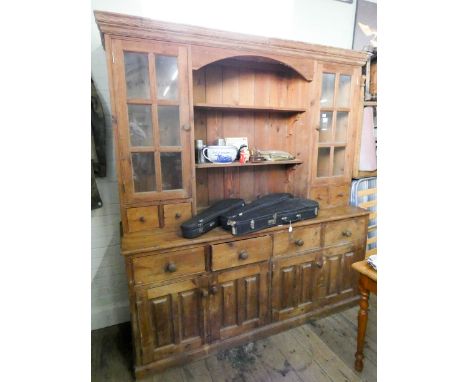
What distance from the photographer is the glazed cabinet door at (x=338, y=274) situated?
6.09 ft

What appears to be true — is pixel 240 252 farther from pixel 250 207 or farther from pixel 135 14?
pixel 135 14

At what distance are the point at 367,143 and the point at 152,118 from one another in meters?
1.80

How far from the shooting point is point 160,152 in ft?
4.82

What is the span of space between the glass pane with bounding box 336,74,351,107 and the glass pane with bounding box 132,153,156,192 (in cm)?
138

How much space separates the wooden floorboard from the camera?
1477mm

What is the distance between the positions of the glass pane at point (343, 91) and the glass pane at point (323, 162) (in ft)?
1.11

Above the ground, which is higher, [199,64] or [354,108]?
[199,64]

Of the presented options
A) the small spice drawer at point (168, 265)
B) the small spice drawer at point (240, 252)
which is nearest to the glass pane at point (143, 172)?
the small spice drawer at point (168, 265)

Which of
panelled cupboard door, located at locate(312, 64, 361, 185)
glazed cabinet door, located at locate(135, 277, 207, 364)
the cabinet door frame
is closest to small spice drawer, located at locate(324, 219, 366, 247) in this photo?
the cabinet door frame

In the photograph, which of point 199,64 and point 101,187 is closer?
point 199,64
